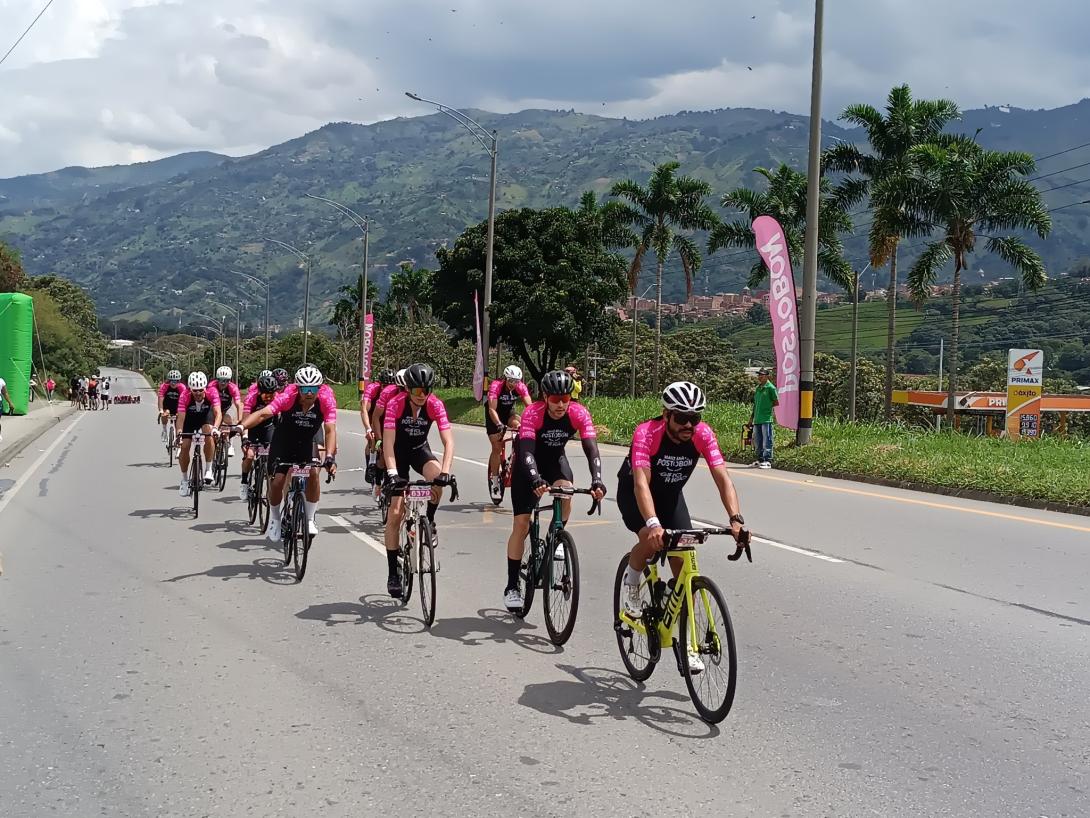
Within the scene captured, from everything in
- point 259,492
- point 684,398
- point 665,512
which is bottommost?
point 259,492

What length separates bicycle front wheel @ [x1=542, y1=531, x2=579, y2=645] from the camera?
22.0ft

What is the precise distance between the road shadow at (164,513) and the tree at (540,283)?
107 ft

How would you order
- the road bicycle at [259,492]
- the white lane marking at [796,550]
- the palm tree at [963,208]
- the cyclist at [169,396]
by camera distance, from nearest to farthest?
the white lane marking at [796,550]
the road bicycle at [259,492]
the cyclist at [169,396]
the palm tree at [963,208]

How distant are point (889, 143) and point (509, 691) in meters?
42.0

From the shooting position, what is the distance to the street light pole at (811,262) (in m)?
21.1

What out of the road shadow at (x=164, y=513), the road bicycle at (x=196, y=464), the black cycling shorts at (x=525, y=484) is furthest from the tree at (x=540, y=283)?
the black cycling shorts at (x=525, y=484)

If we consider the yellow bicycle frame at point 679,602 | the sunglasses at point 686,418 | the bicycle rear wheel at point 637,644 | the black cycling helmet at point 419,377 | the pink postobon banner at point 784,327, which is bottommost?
the bicycle rear wheel at point 637,644

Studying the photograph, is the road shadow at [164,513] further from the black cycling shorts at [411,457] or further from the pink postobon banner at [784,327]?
the pink postobon banner at [784,327]

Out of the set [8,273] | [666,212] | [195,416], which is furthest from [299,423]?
[8,273]

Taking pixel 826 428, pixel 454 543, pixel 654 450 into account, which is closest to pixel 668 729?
pixel 654 450

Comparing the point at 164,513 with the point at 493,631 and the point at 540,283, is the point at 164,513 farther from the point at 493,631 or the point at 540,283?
the point at 540,283

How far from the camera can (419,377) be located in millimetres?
7906

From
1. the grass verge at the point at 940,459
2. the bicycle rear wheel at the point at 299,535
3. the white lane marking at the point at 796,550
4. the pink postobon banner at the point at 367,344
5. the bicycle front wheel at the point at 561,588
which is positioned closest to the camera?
the bicycle front wheel at the point at 561,588

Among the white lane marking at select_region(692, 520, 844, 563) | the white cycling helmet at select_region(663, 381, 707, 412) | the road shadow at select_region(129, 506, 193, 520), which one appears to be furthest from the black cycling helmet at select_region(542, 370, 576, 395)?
the road shadow at select_region(129, 506, 193, 520)
